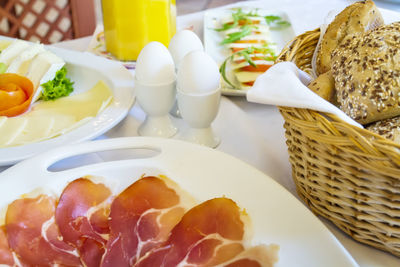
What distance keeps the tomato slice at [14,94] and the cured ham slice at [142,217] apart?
1.29 feet

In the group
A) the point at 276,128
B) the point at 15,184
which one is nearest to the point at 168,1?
the point at 276,128

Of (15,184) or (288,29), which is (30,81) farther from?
(288,29)

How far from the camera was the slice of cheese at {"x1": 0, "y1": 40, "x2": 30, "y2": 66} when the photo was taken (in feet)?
3.59

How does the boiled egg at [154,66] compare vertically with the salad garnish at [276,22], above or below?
above

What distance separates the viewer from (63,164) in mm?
803

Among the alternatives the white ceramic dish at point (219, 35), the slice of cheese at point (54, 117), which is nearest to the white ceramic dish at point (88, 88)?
the slice of cheese at point (54, 117)

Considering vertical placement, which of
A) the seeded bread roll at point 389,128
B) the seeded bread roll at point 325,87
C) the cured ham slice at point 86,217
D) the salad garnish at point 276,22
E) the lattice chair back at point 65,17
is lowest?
the lattice chair back at point 65,17

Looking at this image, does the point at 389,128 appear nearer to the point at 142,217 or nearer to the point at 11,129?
the point at 142,217

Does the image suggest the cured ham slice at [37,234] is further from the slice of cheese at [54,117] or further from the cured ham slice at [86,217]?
the slice of cheese at [54,117]

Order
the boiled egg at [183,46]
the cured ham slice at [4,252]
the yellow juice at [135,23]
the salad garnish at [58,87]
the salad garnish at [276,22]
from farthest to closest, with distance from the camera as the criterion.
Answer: the salad garnish at [276,22], the yellow juice at [135,23], the salad garnish at [58,87], the boiled egg at [183,46], the cured ham slice at [4,252]

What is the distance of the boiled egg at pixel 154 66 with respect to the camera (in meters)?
0.83

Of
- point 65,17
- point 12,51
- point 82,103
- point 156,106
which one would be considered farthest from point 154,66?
point 65,17

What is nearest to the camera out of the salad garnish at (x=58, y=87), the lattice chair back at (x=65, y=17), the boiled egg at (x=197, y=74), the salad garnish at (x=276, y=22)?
the boiled egg at (x=197, y=74)

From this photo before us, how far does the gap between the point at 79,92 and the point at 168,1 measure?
0.33 m
